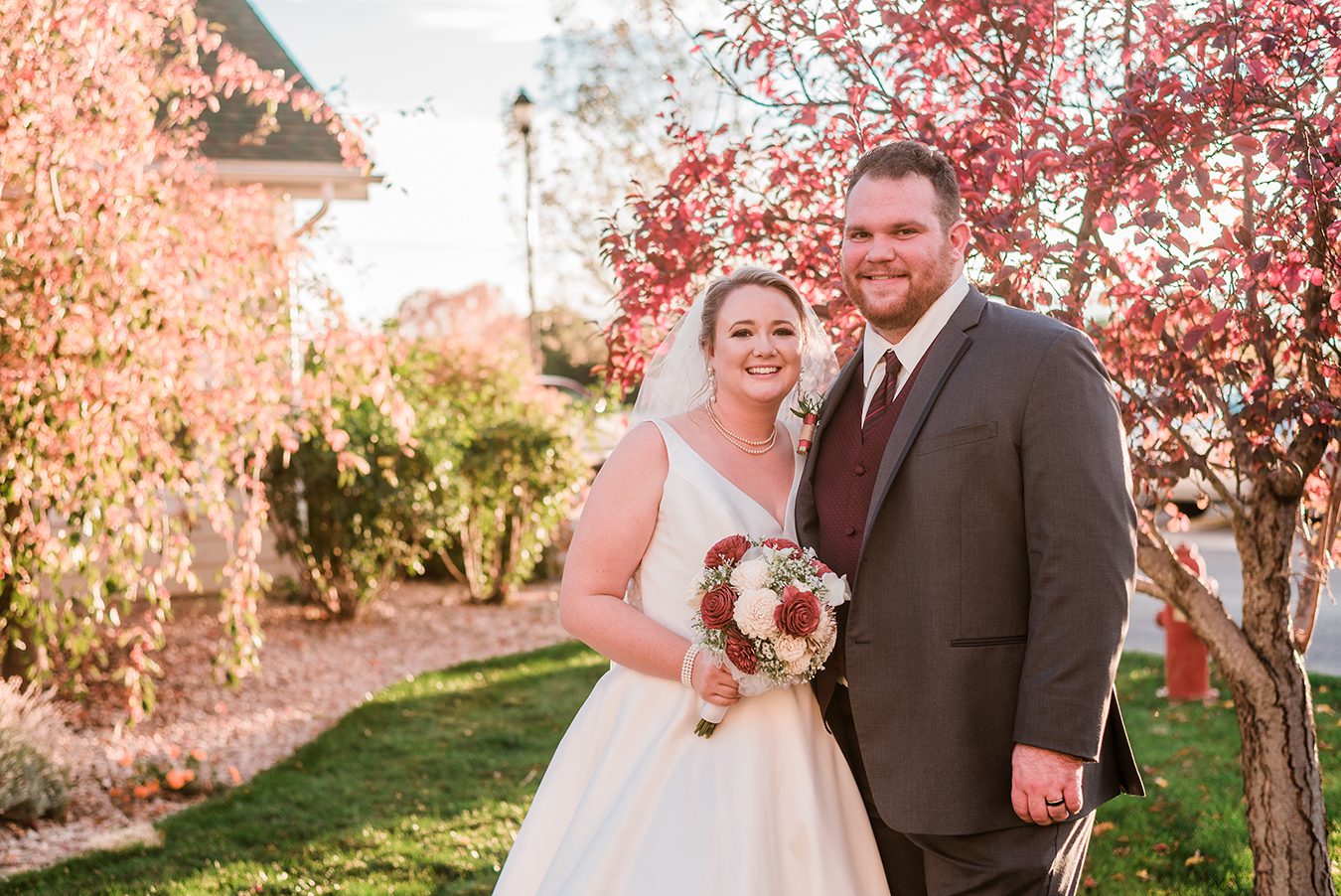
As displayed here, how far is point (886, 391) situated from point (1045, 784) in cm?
96

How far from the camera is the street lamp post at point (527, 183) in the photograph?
1766 cm

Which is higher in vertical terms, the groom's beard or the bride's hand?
the groom's beard

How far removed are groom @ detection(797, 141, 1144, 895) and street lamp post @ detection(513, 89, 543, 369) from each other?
14791 millimetres

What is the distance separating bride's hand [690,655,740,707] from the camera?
289 centimetres

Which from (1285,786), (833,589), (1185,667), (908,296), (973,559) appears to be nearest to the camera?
(973,559)

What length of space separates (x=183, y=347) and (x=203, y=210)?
3.10 feet

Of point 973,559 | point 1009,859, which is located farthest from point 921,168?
point 1009,859

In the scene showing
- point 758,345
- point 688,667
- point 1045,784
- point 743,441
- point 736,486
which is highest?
point 758,345

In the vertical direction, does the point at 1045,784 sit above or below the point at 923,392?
below

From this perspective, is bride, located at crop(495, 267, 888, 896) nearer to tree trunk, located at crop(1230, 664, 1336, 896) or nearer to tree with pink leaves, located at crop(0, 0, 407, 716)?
tree trunk, located at crop(1230, 664, 1336, 896)

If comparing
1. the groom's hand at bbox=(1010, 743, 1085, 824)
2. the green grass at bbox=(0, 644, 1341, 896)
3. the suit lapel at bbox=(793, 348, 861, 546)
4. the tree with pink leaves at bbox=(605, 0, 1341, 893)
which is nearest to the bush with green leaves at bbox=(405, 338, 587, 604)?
the green grass at bbox=(0, 644, 1341, 896)

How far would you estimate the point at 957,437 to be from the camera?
259 centimetres

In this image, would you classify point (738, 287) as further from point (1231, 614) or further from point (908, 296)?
point (1231, 614)

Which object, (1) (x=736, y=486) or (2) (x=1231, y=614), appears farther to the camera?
(2) (x=1231, y=614)
